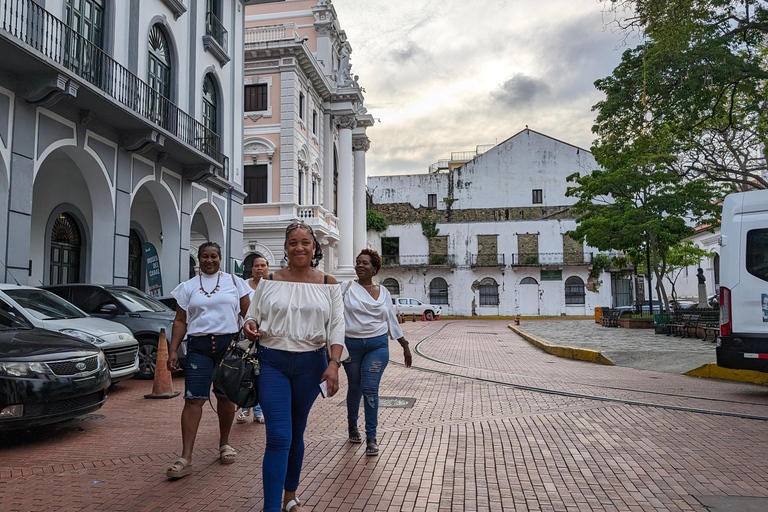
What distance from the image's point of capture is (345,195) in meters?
34.8

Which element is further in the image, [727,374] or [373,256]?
[727,374]

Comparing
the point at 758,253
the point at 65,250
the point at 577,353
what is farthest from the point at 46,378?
the point at 577,353

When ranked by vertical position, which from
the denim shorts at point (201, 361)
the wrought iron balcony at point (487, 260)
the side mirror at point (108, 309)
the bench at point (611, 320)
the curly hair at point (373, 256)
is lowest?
the bench at point (611, 320)

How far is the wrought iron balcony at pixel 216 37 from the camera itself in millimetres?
18591

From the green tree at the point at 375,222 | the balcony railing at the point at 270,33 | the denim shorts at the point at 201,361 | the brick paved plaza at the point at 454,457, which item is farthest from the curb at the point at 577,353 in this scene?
the green tree at the point at 375,222

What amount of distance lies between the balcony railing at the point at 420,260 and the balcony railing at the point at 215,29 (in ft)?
104

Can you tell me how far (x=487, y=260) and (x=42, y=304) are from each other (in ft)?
141

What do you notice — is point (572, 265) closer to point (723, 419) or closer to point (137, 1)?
point (137, 1)

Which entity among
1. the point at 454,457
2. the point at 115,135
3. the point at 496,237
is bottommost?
the point at 454,457

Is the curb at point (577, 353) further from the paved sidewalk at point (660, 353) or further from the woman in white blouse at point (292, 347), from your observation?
the woman in white blouse at point (292, 347)

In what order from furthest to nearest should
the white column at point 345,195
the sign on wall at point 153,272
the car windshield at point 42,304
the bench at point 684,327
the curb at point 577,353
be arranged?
the white column at point 345,195
the bench at point 684,327
the sign on wall at point 153,272
the curb at point 577,353
the car windshield at point 42,304

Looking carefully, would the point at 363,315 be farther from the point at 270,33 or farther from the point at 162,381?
the point at 270,33

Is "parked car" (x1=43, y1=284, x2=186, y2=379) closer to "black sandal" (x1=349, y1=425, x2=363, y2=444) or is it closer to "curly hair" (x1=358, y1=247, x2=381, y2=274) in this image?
"black sandal" (x1=349, y1=425, x2=363, y2=444)

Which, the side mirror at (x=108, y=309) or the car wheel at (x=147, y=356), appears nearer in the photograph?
Result: the side mirror at (x=108, y=309)
